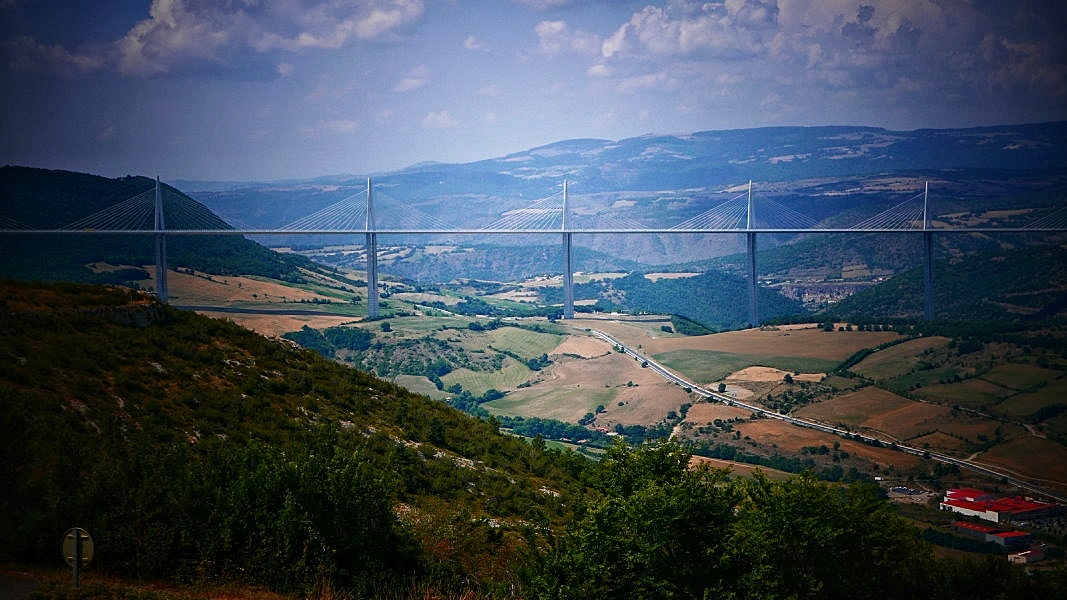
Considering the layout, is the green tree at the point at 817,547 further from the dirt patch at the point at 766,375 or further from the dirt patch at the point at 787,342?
the dirt patch at the point at 787,342

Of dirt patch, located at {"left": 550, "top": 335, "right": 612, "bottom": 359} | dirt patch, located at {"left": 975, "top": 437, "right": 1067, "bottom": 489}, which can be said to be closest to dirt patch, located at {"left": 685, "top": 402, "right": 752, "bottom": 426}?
dirt patch, located at {"left": 975, "top": 437, "right": 1067, "bottom": 489}

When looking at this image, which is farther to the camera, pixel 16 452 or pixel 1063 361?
pixel 1063 361

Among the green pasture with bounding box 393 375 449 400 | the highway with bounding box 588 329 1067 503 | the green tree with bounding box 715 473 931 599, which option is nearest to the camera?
the green tree with bounding box 715 473 931 599

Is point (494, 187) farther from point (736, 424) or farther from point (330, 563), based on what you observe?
point (330, 563)

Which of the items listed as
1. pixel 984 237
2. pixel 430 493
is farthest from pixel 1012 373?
pixel 984 237

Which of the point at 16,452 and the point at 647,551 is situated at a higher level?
the point at 16,452

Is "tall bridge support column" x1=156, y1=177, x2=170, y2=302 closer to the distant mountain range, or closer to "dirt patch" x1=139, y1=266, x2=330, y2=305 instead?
"dirt patch" x1=139, y1=266, x2=330, y2=305

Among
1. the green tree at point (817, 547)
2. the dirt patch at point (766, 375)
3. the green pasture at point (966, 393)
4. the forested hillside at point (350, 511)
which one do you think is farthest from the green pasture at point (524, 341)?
the green tree at point (817, 547)

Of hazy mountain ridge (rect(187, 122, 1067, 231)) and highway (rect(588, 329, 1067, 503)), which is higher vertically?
hazy mountain ridge (rect(187, 122, 1067, 231))
